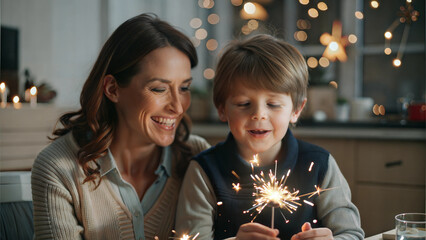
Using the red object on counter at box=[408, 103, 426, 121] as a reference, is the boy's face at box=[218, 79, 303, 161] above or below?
above

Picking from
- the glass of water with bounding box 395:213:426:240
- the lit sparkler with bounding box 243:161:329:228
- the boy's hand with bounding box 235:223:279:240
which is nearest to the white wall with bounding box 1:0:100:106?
the lit sparkler with bounding box 243:161:329:228

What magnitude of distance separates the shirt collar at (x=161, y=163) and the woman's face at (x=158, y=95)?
0.36 feet

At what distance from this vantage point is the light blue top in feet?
4.77

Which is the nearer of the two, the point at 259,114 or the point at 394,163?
the point at 259,114

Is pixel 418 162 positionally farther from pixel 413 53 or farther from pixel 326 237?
pixel 326 237

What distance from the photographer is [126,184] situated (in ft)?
4.89

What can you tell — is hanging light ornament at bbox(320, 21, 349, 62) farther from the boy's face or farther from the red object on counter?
the boy's face

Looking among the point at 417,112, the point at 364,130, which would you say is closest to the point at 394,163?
the point at 364,130

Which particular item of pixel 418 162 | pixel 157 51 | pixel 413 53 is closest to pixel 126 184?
pixel 157 51

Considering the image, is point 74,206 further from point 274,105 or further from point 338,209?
point 338,209

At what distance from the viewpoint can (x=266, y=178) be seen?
138 centimetres

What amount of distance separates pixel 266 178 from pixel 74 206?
2.09 feet

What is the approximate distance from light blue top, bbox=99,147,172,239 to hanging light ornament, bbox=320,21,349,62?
2311 millimetres

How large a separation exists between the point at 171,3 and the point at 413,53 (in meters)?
2.11
